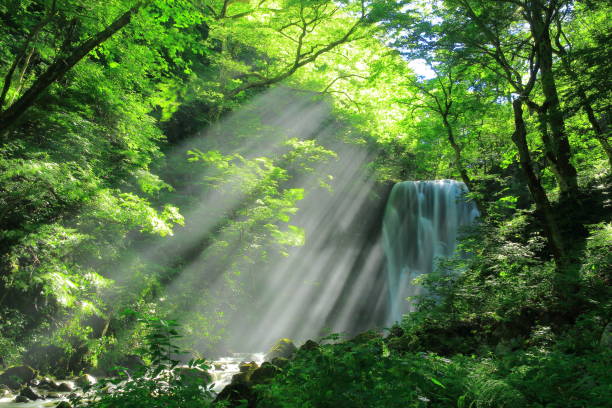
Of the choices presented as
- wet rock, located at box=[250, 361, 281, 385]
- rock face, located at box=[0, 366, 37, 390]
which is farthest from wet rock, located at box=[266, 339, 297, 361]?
rock face, located at box=[0, 366, 37, 390]

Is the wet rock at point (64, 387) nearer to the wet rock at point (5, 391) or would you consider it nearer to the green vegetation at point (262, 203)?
the green vegetation at point (262, 203)

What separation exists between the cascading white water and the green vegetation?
119 inches

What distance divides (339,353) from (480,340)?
4.79 m

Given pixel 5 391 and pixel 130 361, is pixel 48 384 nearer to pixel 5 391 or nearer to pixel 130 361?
pixel 5 391

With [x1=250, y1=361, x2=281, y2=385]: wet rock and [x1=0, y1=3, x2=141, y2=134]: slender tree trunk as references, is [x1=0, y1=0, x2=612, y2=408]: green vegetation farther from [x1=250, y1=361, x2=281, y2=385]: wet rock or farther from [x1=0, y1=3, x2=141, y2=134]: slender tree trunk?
[x1=250, y1=361, x2=281, y2=385]: wet rock

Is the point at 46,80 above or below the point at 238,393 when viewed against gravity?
above

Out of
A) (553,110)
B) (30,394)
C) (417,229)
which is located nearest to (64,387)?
(30,394)

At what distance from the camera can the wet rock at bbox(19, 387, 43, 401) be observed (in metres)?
7.64

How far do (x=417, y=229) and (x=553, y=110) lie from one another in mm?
12303

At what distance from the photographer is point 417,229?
1880 centimetres

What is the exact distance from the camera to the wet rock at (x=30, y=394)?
7.64 m

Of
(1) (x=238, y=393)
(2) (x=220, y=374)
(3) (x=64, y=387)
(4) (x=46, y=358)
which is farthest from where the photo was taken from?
(2) (x=220, y=374)

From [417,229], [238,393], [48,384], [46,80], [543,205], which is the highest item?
[417,229]

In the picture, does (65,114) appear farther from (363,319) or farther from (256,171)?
(363,319)
